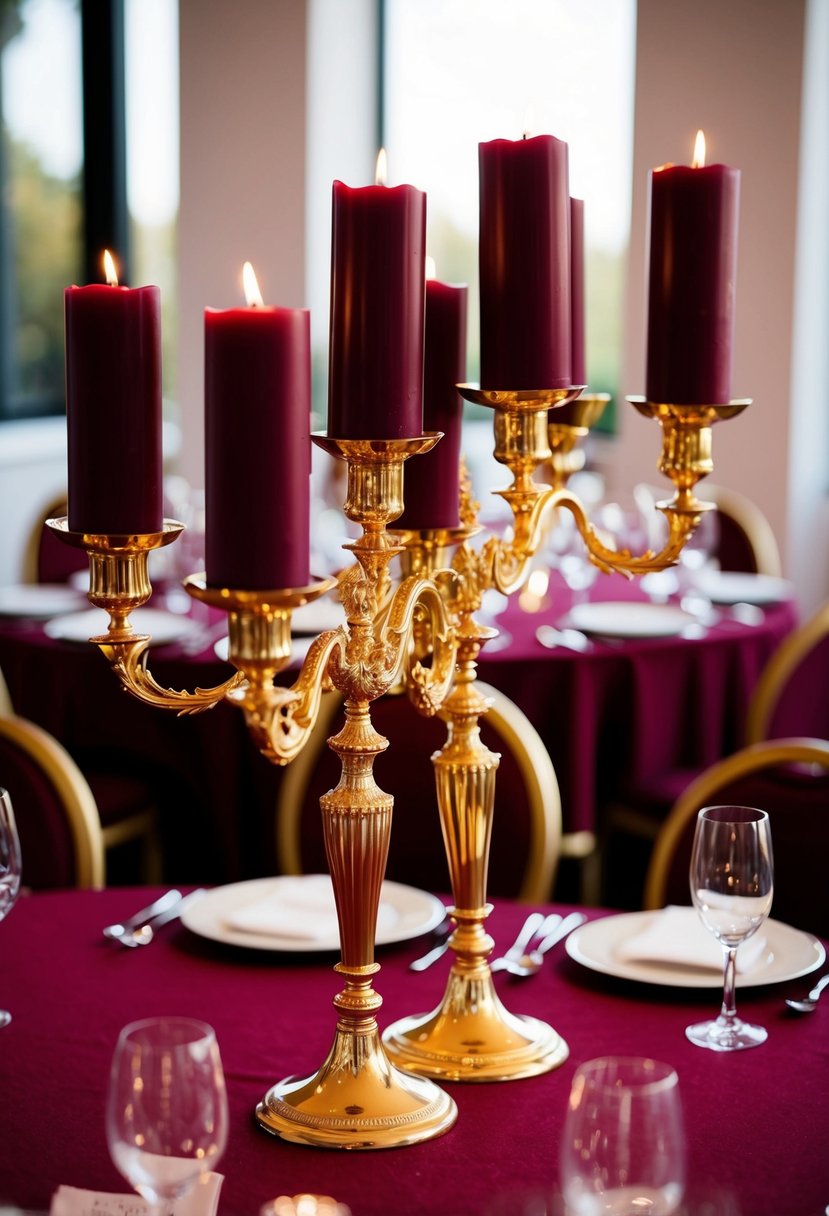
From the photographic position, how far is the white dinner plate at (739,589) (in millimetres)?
3494

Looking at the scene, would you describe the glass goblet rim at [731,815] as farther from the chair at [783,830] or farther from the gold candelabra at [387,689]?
the chair at [783,830]

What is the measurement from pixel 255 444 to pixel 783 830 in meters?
1.11

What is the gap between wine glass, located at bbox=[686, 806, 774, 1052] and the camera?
1.28 m

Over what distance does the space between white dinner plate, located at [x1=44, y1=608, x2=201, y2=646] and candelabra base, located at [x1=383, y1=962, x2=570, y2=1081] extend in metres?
1.82

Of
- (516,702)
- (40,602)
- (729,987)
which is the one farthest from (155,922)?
(40,602)

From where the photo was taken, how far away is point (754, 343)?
4988 mm

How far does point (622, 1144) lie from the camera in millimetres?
784

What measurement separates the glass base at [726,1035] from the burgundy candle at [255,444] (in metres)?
0.63

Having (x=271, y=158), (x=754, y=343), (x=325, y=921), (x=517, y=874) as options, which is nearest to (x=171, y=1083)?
(x=325, y=921)

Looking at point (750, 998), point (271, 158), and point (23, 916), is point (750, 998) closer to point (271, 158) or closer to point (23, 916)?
point (23, 916)

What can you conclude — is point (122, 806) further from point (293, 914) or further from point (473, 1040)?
point (473, 1040)

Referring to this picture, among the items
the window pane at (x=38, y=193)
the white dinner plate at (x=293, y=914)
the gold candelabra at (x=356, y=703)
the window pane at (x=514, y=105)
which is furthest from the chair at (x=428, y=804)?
the window pane at (x=38, y=193)

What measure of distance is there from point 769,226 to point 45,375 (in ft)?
9.66

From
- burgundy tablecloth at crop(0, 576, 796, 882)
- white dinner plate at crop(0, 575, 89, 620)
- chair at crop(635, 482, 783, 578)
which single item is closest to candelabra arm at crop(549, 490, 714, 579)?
burgundy tablecloth at crop(0, 576, 796, 882)
